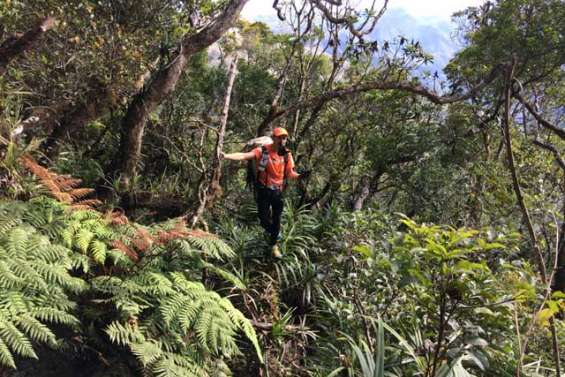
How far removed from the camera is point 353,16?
30.5ft

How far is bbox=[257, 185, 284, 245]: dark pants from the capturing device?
6.25 meters

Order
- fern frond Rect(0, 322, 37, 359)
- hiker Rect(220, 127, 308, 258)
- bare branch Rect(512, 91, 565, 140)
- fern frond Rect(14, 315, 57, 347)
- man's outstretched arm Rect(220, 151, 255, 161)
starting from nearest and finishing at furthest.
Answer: bare branch Rect(512, 91, 565, 140) < fern frond Rect(0, 322, 37, 359) < fern frond Rect(14, 315, 57, 347) < man's outstretched arm Rect(220, 151, 255, 161) < hiker Rect(220, 127, 308, 258)

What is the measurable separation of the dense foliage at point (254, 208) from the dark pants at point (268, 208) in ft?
1.59

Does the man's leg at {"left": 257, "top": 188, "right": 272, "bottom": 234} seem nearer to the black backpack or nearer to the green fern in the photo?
the black backpack

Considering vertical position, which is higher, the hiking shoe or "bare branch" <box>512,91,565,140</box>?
"bare branch" <box>512,91,565,140</box>

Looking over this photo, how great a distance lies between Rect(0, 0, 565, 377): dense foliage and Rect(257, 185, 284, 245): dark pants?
49 cm

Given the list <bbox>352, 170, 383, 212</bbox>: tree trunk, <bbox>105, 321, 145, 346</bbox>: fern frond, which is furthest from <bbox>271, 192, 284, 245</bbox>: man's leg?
<bbox>352, 170, 383, 212</bbox>: tree trunk

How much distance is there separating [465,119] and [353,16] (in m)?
3.43

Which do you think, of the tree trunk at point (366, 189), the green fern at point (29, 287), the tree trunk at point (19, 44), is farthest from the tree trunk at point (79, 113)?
the tree trunk at point (366, 189)

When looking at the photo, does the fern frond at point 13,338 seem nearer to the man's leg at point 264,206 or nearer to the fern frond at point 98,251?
the fern frond at point 98,251

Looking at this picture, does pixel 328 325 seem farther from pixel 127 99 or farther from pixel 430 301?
pixel 127 99

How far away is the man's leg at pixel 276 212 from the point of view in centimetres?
627

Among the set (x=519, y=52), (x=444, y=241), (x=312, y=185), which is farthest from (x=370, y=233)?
(x=519, y=52)

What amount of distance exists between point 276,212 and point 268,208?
0.14 metres
